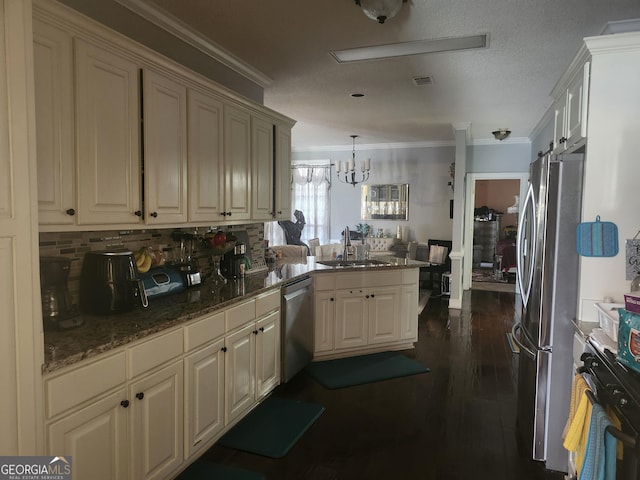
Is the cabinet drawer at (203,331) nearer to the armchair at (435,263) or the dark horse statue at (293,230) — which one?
the armchair at (435,263)

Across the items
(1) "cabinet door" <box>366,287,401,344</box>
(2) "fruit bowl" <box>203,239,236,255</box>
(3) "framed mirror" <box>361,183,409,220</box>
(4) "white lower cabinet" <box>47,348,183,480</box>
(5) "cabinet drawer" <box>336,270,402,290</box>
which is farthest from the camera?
(3) "framed mirror" <box>361,183,409,220</box>

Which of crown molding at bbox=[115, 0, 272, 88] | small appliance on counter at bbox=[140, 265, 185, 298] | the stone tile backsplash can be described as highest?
crown molding at bbox=[115, 0, 272, 88]

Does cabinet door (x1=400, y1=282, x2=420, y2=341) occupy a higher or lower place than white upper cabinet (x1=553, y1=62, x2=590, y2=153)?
lower

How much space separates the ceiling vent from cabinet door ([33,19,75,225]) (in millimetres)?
2982

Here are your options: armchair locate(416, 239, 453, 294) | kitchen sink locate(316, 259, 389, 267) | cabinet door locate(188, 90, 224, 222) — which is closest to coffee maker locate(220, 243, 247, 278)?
cabinet door locate(188, 90, 224, 222)

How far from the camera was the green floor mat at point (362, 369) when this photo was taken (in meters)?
3.62

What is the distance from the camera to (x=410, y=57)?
343 cm

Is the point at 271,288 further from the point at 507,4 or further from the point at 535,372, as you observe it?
the point at 507,4

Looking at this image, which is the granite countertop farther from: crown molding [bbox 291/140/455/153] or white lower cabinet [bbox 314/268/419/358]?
crown molding [bbox 291/140/455/153]

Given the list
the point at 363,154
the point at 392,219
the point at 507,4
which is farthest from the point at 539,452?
the point at 363,154

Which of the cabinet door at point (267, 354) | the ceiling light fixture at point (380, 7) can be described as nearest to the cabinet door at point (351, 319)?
the cabinet door at point (267, 354)

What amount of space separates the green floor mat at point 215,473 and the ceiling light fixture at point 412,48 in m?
2.94

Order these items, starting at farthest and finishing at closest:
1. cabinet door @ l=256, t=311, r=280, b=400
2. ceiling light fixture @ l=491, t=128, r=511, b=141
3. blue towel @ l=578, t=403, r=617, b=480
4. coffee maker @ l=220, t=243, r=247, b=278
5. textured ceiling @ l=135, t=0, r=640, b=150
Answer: ceiling light fixture @ l=491, t=128, r=511, b=141 < coffee maker @ l=220, t=243, r=247, b=278 < cabinet door @ l=256, t=311, r=280, b=400 < textured ceiling @ l=135, t=0, r=640, b=150 < blue towel @ l=578, t=403, r=617, b=480

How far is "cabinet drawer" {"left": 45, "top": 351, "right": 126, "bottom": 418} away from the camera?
1.55 m
